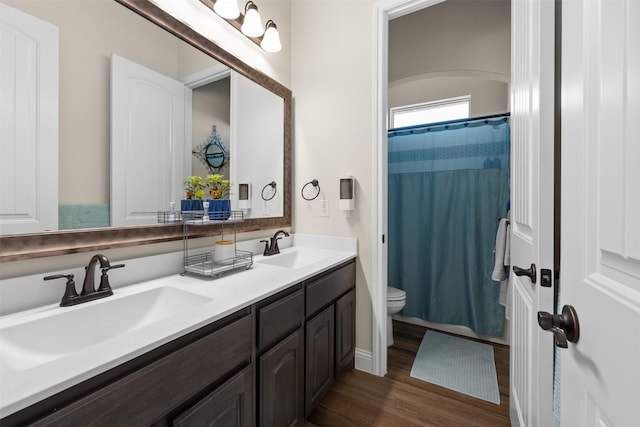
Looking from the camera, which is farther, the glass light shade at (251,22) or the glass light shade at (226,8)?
the glass light shade at (251,22)

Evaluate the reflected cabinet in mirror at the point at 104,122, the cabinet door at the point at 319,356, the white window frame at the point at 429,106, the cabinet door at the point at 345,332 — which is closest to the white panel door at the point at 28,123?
the reflected cabinet in mirror at the point at 104,122

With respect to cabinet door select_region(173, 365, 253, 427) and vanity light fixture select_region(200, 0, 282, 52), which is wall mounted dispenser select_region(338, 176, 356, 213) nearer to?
vanity light fixture select_region(200, 0, 282, 52)

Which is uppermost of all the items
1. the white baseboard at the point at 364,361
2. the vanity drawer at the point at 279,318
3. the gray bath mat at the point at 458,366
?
the vanity drawer at the point at 279,318

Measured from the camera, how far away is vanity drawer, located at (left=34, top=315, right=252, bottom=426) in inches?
24.2

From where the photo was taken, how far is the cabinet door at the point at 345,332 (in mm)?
1722

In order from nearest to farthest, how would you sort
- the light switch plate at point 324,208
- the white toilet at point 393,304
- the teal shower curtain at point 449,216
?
the light switch plate at point 324,208
the white toilet at point 393,304
the teal shower curtain at point 449,216

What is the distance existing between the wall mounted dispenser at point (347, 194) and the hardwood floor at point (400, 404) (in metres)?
1.14

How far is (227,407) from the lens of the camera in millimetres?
942

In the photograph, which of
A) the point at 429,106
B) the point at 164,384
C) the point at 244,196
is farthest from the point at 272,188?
the point at 429,106

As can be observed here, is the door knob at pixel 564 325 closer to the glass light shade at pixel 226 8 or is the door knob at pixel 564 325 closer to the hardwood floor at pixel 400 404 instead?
the hardwood floor at pixel 400 404

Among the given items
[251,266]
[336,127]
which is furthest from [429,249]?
[251,266]

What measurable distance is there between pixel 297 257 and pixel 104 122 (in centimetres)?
132

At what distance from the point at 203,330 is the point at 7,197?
778 mm

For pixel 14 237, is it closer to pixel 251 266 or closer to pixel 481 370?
pixel 251 266
